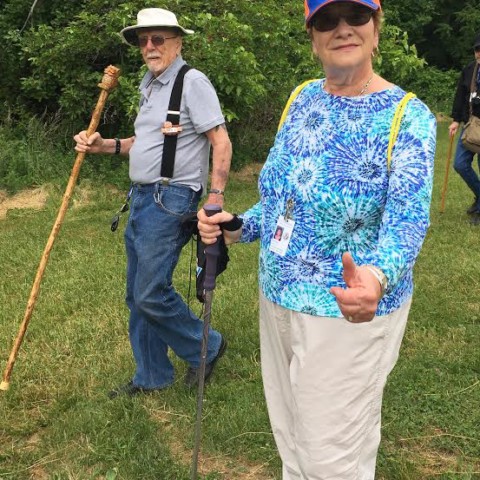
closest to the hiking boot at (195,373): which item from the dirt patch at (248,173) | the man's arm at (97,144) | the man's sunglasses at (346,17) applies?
the man's arm at (97,144)

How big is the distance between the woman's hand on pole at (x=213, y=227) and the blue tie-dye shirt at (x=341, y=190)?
203 mm

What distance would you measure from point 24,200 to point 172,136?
679 cm

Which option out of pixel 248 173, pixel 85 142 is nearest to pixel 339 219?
pixel 85 142

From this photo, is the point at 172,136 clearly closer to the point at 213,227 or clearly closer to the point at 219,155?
the point at 219,155

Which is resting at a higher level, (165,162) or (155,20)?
(155,20)

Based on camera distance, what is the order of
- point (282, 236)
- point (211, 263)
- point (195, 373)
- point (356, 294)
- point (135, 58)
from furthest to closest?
point (135, 58) < point (195, 373) < point (211, 263) < point (282, 236) < point (356, 294)

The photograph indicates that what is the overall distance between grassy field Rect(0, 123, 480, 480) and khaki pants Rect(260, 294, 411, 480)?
1038 mm

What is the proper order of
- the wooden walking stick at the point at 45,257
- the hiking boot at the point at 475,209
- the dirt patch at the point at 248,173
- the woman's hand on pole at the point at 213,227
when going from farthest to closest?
the dirt patch at the point at 248,173
the hiking boot at the point at 475,209
the wooden walking stick at the point at 45,257
the woman's hand on pole at the point at 213,227

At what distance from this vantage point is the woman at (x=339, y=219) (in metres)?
1.80

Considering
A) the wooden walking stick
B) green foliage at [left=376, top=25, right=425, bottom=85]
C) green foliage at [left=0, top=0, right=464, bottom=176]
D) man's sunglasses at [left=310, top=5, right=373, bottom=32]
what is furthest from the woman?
green foliage at [left=376, top=25, right=425, bottom=85]

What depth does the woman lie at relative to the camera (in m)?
1.80

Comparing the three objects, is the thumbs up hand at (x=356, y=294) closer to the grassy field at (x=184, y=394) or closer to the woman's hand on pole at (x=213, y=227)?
the woman's hand on pole at (x=213, y=227)

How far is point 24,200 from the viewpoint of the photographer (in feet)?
30.9

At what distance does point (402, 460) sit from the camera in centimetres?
296
